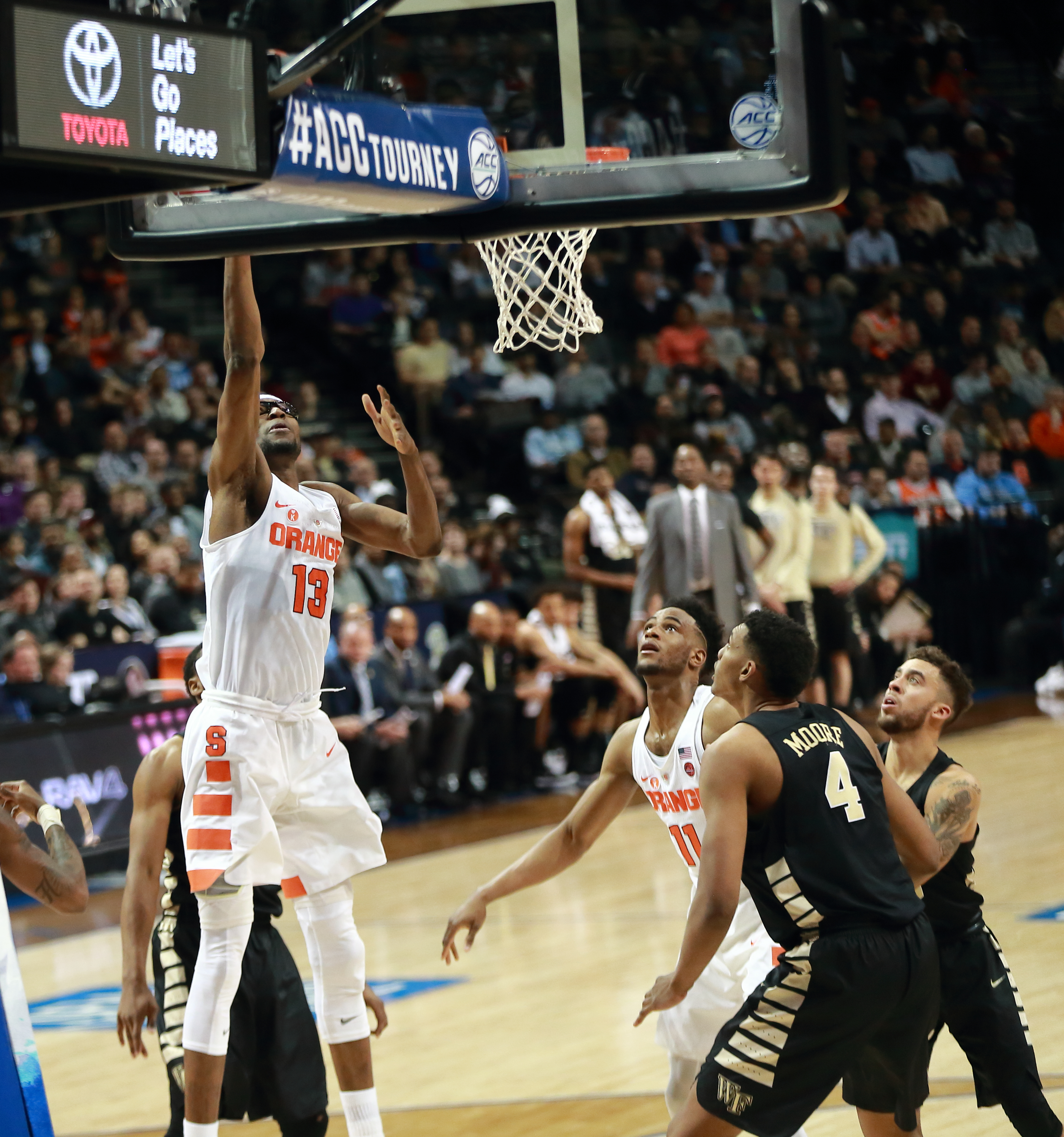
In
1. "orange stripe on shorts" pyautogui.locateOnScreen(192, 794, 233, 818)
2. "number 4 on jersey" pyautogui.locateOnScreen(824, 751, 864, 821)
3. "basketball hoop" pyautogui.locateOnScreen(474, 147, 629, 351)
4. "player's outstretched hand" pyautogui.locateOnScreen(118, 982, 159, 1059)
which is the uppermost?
"basketball hoop" pyautogui.locateOnScreen(474, 147, 629, 351)

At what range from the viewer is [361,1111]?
5039 mm

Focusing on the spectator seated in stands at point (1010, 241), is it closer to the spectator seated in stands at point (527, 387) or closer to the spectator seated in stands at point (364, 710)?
the spectator seated in stands at point (527, 387)

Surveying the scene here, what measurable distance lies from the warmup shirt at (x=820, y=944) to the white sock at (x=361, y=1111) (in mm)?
1180

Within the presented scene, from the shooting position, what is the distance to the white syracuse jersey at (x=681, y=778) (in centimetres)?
499

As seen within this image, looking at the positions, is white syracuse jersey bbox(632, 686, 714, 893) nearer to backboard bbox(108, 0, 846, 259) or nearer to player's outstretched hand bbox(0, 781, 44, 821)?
backboard bbox(108, 0, 846, 259)

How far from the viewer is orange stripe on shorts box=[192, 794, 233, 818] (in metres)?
4.96

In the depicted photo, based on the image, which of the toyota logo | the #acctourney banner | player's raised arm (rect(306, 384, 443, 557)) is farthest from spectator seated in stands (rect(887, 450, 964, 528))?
the toyota logo

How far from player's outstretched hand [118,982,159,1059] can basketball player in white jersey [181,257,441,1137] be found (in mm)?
117

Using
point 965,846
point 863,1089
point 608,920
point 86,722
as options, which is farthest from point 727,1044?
point 86,722

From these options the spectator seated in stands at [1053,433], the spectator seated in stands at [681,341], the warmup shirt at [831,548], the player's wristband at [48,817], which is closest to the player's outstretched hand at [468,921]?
the player's wristband at [48,817]

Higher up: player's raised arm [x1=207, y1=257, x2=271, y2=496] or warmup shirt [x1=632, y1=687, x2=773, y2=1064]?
player's raised arm [x1=207, y1=257, x2=271, y2=496]

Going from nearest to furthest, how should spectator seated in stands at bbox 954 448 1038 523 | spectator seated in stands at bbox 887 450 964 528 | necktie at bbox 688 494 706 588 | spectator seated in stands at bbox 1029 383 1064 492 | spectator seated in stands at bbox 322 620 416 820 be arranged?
spectator seated in stands at bbox 322 620 416 820 < necktie at bbox 688 494 706 588 < spectator seated in stands at bbox 887 450 964 528 < spectator seated in stands at bbox 954 448 1038 523 < spectator seated in stands at bbox 1029 383 1064 492

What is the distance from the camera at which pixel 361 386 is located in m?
17.9

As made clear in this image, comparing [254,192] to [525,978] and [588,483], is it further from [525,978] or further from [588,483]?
[588,483]
